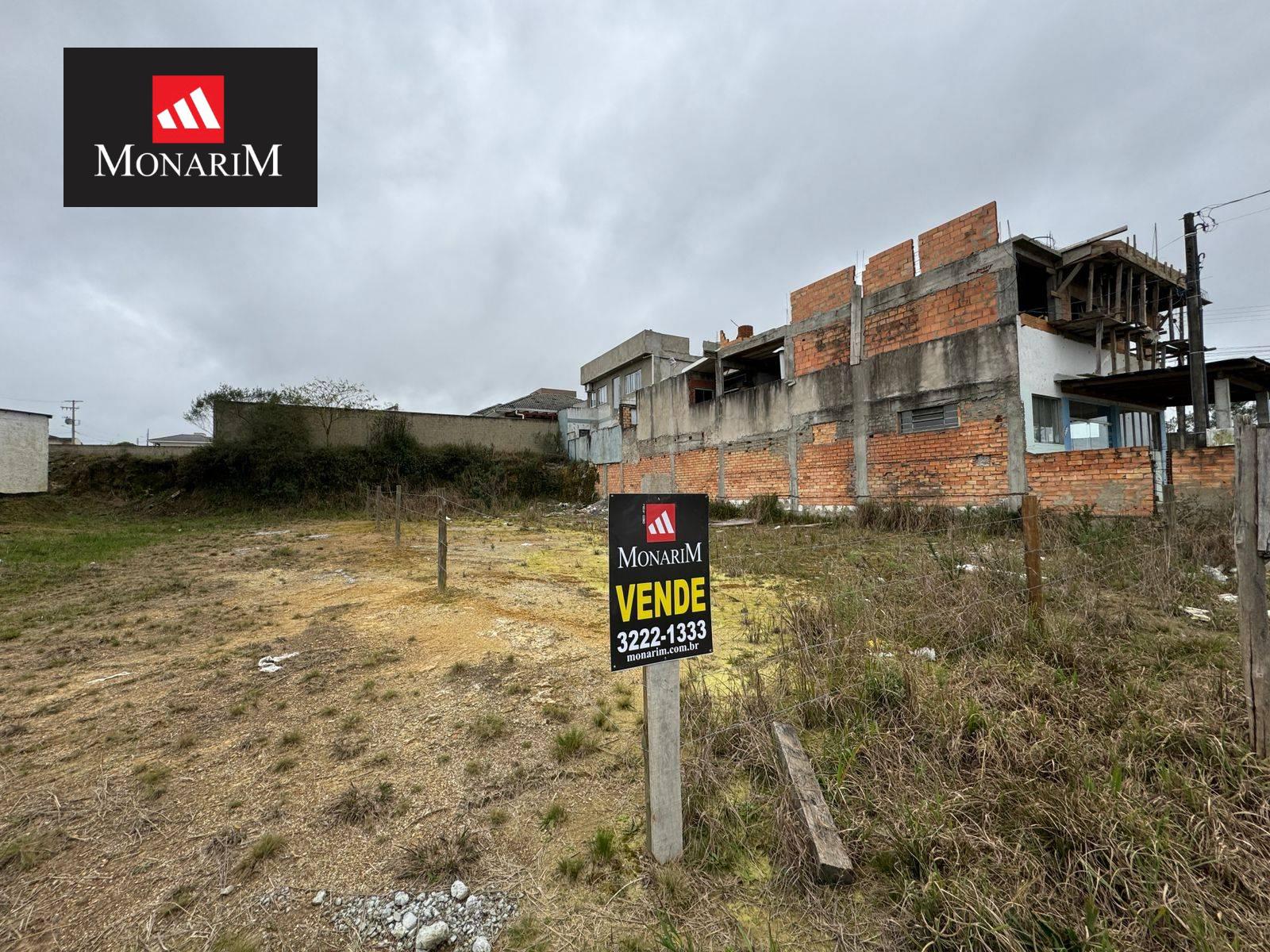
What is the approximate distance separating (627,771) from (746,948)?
1.07 metres

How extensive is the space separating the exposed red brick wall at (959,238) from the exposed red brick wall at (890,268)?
26 centimetres

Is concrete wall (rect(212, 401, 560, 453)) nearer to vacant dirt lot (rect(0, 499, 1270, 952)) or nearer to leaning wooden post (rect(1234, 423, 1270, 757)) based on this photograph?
vacant dirt lot (rect(0, 499, 1270, 952))

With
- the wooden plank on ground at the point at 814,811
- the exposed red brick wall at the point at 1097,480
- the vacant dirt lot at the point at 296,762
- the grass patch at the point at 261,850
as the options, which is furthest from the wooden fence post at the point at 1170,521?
the grass patch at the point at 261,850

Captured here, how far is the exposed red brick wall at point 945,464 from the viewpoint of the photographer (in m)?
9.38

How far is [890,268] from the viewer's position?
435 inches

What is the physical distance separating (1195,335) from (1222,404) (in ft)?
7.42

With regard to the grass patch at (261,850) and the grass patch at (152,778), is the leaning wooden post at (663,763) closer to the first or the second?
the grass patch at (261,850)

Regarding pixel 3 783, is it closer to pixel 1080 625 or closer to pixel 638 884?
pixel 638 884

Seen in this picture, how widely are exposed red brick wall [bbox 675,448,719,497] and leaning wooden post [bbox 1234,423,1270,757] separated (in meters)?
13.1

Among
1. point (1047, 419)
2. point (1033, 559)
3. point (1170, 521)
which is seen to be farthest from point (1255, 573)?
point (1047, 419)

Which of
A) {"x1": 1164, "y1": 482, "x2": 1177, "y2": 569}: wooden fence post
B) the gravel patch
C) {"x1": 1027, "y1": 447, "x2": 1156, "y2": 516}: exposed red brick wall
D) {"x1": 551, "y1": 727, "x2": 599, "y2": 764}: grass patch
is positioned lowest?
the gravel patch

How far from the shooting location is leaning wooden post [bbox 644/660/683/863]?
189 centimetres

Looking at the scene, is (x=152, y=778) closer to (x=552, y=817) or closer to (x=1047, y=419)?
(x=552, y=817)

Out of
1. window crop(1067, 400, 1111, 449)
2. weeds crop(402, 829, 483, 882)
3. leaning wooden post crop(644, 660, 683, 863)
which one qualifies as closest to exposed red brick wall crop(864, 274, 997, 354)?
window crop(1067, 400, 1111, 449)
